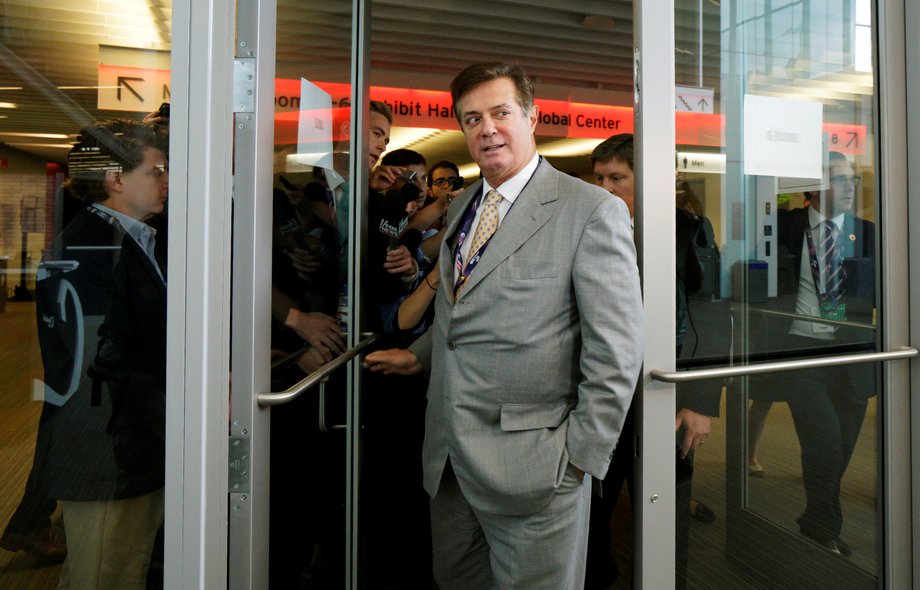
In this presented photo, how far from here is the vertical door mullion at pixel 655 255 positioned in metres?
1.76

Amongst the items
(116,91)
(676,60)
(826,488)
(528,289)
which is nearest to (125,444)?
(116,91)

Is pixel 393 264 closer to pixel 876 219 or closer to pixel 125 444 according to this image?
pixel 125 444

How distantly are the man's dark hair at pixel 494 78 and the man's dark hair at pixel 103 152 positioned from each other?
0.84m

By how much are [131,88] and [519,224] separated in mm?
898

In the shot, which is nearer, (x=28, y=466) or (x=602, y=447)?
(x=28, y=466)

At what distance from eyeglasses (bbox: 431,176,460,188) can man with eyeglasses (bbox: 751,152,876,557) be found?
220 centimetres

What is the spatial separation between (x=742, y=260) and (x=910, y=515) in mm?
1125

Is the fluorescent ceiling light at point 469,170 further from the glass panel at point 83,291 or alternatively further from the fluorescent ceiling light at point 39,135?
the fluorescent ceiling light at point 39,135

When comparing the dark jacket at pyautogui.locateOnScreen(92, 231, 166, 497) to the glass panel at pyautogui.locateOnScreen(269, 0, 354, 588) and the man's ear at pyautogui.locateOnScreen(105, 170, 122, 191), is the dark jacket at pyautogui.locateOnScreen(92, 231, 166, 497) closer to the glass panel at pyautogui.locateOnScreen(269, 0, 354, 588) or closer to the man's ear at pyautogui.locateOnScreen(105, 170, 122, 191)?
the man's ear at pyautogui.locateOnScreen(105, 170, 122, 191)

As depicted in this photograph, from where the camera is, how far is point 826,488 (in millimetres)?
2150

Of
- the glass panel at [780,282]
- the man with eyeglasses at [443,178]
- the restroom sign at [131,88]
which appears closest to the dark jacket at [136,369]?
the restroom sign at [131,88]

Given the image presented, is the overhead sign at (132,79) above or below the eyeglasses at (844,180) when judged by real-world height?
below

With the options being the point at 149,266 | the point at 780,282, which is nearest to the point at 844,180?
the point at 780,282

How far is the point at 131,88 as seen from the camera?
1157 millimetres
